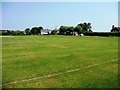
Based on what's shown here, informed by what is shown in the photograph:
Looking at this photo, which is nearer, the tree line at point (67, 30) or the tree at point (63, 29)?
the tree line at point (67, 30)

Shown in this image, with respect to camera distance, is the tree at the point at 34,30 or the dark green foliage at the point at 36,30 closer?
the tree at the point at 34,30

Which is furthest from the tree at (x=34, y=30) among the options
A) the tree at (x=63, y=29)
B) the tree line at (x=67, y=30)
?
the tree at (x=63, y=29)

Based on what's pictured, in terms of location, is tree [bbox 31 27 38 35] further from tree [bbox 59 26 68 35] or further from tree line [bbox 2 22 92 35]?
tree [bbox 59 26 68 35]

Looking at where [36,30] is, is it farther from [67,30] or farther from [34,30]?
[67,30]

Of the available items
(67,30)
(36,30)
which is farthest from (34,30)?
(67,30)

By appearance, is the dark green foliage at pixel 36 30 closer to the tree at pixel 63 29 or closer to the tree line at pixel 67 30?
the tree line at pixel 67 30

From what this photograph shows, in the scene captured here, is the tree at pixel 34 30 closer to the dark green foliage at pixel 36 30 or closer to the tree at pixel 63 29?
the dark green foliage at pixel 36 30

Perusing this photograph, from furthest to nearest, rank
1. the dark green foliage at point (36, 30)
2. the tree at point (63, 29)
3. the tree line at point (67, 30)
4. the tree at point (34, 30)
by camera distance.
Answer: the dark green foliage at point (36, 30), the tree at point (34, 30), the tree at point (63, 29), the tree line at point (67, 30)

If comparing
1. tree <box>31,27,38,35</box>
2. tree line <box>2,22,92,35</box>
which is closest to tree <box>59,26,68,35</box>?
tree line <box>2,22,92,35</box>

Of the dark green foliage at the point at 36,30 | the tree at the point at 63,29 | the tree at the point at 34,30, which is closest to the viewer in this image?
the tree at the point at 63,29

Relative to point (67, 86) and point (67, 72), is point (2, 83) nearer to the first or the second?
point (67, 86)

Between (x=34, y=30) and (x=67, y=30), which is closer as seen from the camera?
(x=67, y=30)

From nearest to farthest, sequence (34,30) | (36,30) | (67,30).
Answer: (67,30), (34,30), (36,30)

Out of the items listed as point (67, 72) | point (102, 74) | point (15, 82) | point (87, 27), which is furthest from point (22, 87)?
point (87, 27)
